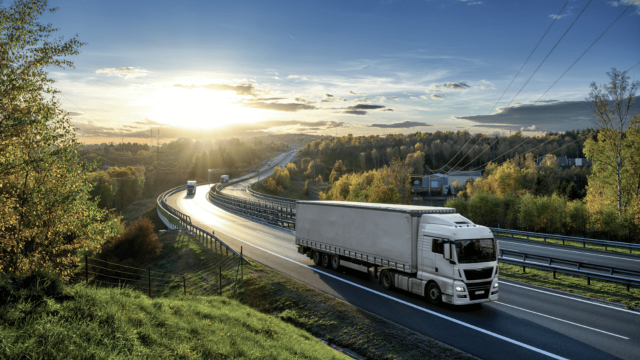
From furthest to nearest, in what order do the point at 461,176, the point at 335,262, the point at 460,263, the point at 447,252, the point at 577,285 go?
1. the point at 461,176
2. the point at 335,262
3. the point at 577,285
4. the point at 447,252
5. the point at 460,263

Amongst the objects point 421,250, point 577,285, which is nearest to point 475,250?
point 421,250

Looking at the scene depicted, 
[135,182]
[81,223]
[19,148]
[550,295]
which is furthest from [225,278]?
[135,182]

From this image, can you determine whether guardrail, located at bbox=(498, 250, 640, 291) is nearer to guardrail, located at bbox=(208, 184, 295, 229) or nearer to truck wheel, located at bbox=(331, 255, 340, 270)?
truck wheel, located at bbox=(331, 255, 340, 270)

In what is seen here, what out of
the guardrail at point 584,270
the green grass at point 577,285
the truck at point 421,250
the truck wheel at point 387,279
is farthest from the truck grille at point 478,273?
the guardrail at point 584,270

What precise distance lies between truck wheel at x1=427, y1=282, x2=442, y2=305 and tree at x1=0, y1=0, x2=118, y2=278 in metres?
14.1

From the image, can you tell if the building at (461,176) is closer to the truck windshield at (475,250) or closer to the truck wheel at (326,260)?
the truck wheel at (326,260)

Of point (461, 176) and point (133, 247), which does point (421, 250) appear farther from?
point (461, 176)

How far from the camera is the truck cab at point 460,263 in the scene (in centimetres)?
1354

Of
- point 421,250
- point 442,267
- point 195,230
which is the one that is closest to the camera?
point 442,267

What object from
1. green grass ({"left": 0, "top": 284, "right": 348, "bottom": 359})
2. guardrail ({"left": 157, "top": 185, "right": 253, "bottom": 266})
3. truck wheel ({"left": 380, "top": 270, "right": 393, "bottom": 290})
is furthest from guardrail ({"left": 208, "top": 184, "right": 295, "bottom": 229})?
green grass ({"left": 0, "top": 284, "right": 348, "bottom": 359})

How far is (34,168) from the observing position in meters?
14.2

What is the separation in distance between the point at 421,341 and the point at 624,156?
35.9m

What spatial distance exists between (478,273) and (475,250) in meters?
0.87

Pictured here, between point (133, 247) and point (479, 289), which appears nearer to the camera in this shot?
point (479, 289)
